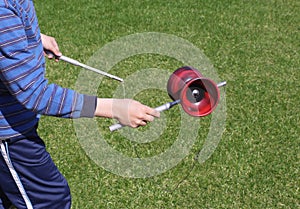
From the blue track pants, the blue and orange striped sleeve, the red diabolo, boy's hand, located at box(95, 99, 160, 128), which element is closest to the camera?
the blue and orange striped sleeve

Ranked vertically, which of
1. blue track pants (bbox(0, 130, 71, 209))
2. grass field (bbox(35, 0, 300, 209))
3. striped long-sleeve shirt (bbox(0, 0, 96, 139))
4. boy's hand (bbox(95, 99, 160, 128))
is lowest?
grass field (bbox(35, 0, 300, 209))

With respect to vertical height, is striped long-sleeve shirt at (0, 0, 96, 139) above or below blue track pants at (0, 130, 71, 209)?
above

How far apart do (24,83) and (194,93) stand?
841mm

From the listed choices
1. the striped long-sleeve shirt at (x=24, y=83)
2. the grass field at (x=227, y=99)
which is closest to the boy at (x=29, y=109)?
the striped long-sleeve shirt at (x=24, y=83)

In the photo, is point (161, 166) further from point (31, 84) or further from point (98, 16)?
point (98, 16)

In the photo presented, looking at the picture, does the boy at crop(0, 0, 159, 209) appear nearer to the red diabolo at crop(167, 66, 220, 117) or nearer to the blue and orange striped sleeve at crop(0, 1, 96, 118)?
the blue and orange striped sleeve at crop(0, 1, 96, 118)

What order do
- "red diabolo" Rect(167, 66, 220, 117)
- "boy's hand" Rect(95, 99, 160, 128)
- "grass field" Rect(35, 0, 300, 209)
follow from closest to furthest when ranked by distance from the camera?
"boy's hand" Rect(95, 99, 160, 128) → "red diabolo" Rect(167, 66, 220, 117) → "grass field" Rect(35, 0, 300, 209)

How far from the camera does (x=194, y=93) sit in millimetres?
2074

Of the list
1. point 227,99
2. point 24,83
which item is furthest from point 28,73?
point 227,99

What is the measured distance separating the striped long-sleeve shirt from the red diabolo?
0.57 metres

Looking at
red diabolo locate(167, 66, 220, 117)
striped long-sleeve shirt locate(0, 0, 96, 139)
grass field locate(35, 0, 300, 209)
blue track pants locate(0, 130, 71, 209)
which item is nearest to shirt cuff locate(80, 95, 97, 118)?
striped long-sleeve shirt locate(0, 0, 96, 139)

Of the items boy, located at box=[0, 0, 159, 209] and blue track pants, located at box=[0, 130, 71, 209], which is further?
blue track pants, located at box=[0, 130, 71, 209]

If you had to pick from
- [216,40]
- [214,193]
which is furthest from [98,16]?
[214,193]

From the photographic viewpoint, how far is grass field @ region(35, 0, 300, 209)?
256cm
